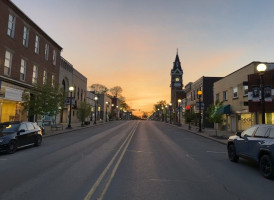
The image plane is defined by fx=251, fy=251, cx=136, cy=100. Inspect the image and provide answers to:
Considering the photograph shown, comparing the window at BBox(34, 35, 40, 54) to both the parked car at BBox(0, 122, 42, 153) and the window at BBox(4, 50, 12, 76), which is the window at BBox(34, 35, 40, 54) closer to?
the window at BBox(4, 50, 12, 76)

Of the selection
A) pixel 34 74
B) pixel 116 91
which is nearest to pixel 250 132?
pixel 34 74

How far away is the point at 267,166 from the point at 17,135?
11633 millimetres

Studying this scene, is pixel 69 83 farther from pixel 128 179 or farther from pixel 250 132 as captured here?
pixel 128 179

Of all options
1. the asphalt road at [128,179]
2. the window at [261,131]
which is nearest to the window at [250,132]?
the window at [261,131]

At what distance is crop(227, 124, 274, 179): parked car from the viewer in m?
8.19

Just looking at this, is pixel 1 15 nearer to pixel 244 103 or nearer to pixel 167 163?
pixel 167 163

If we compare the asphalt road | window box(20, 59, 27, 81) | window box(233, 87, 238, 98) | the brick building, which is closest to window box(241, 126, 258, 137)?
the asphalt road

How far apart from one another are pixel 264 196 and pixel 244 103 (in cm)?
2211

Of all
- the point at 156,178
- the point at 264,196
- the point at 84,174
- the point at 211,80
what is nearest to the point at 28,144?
the point at 84,174

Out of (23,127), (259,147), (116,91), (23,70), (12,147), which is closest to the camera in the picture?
(259,147)

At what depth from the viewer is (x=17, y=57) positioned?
28.1 meters

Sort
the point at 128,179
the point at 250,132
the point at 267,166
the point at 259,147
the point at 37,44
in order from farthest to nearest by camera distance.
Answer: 1. the point at 37,44
2. the point at 250,132
3. the point at 259,147
4. the point at 267,166
5. the point at 128,179

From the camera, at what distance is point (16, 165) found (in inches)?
376

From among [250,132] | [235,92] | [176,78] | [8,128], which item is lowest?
[8,128]
